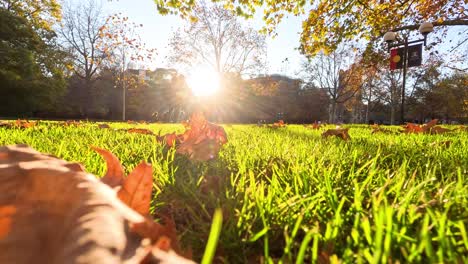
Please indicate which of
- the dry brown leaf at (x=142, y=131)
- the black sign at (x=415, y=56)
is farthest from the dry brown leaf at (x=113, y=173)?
the black sign at (x=415, y=56)

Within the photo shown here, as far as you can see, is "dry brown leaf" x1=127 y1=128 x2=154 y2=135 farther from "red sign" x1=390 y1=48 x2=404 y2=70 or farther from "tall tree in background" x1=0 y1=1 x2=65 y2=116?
"tall tree in background" x1=0 y1=1 x2=65 y2=116

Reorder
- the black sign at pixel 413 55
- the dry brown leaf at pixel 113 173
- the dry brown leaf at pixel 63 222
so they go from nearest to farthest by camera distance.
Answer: the dry brown leaf at pixel 63 222 < the dry brown leaf at pixel 113 173 < the black sign at pixel 413 55

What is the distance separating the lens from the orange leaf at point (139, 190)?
0.56 metres

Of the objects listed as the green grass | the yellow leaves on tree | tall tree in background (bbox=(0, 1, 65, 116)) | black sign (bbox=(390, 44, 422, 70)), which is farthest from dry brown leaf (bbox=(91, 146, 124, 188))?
tall tree in background (bbox=(0, 1, 65, 116))

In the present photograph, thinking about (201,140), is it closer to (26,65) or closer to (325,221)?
(325,221)

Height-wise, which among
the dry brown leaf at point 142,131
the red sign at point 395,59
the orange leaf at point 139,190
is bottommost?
the dry brown leaf at point 142,131

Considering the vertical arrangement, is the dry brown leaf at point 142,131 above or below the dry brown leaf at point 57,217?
below

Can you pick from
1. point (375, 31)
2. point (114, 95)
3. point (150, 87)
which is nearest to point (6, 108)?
point (114, 95)

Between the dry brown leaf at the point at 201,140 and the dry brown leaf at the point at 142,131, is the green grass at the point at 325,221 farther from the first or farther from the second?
the dry brown leaf at the point at 142,131

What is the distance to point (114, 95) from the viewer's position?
123ft

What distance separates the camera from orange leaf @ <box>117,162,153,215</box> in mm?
557

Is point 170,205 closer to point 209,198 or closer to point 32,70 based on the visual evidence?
point 209,198

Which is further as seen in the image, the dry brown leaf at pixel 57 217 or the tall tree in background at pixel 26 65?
the tall tree in background at pixel 26 65

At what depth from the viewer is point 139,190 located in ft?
1.85
